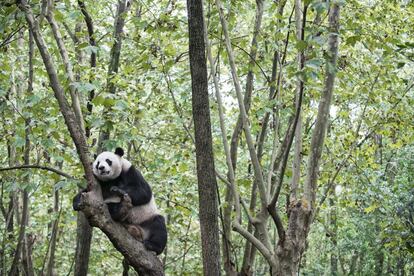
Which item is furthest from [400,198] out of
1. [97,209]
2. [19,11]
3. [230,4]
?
[19,11]

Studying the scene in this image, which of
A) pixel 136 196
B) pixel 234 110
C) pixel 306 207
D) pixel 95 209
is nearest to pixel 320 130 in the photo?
pixel 306 207

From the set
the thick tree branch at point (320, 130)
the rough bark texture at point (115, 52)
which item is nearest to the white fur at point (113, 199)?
the rough bark texture at point (115, 52)

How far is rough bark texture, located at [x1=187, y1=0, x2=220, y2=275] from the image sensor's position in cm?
349

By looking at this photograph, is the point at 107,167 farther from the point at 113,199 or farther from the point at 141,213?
the point at 141,213

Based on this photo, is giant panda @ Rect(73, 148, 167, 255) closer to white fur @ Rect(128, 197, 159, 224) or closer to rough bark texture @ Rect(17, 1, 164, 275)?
white fur @ Rect(128, 197, 159, 224)

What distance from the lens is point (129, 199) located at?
5.52 meters

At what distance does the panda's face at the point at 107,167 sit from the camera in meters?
5.57

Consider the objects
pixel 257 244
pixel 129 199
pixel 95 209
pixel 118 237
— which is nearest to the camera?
pixel 95 209

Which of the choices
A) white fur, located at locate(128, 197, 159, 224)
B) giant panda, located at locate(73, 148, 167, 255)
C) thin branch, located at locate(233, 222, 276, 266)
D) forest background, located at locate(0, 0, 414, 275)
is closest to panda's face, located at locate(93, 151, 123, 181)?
giant panda, located at locate(73, 148, 167, 255)

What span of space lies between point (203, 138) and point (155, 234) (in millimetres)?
2450

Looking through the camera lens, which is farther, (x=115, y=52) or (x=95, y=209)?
(x=115, y=52)

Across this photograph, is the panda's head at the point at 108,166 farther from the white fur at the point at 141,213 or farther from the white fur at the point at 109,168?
the white fur at the point at 141,213

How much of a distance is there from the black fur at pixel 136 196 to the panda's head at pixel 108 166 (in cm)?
9

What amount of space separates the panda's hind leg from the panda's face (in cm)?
66
